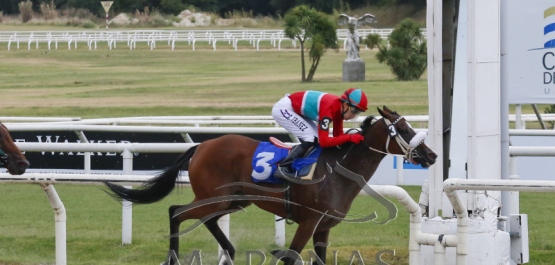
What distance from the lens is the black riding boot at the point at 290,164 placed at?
17.5 ft

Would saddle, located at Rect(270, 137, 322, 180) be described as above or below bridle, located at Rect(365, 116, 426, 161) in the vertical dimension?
below

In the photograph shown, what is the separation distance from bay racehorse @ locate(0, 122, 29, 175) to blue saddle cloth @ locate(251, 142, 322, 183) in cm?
132

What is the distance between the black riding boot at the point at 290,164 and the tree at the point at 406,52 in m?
20.6

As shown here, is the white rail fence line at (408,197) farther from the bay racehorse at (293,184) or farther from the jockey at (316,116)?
the jockey at (316,116)

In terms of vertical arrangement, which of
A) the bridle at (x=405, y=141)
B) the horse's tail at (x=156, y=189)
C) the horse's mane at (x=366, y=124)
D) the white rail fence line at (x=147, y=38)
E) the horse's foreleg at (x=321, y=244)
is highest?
the white rail fence line at (x=147, y=38)

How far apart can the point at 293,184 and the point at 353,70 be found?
2183cm

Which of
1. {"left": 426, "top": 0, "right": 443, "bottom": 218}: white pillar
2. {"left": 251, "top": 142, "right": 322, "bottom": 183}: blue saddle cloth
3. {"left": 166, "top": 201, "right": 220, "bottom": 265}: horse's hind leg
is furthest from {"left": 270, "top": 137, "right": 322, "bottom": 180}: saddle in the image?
{"left": 426, "top": 0, "right": 443, "bottom": 218}: white pillar

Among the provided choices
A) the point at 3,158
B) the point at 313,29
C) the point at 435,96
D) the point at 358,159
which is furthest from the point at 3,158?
the point at 313,29

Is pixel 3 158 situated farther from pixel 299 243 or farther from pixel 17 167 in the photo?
pixel 299 243

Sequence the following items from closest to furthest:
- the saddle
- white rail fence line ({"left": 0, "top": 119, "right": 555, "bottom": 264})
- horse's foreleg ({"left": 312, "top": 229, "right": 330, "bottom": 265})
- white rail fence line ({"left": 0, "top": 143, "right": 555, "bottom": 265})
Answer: white rail fence line ({"left": 0, "top": 143, "right": 555, "bottom": 265})
white rail fence line ({"left": 0, "top": 119, "right": 555, "bottom": 264})
the saddle
horse's foreleg ({"left": 312, "top": 229, "right": 330, "bottom": 265})

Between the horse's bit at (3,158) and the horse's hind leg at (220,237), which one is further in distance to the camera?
the horse's hind leg at (220,237)

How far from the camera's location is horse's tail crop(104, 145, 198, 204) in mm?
5602

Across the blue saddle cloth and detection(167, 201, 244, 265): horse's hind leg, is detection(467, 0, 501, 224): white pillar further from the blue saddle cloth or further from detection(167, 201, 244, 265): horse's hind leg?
detection(167, 201, 244, 265): horse's hind leg

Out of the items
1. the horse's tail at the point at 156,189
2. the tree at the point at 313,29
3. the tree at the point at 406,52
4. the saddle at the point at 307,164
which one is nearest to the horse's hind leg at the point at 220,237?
the horse's tail at the point at 156,189
